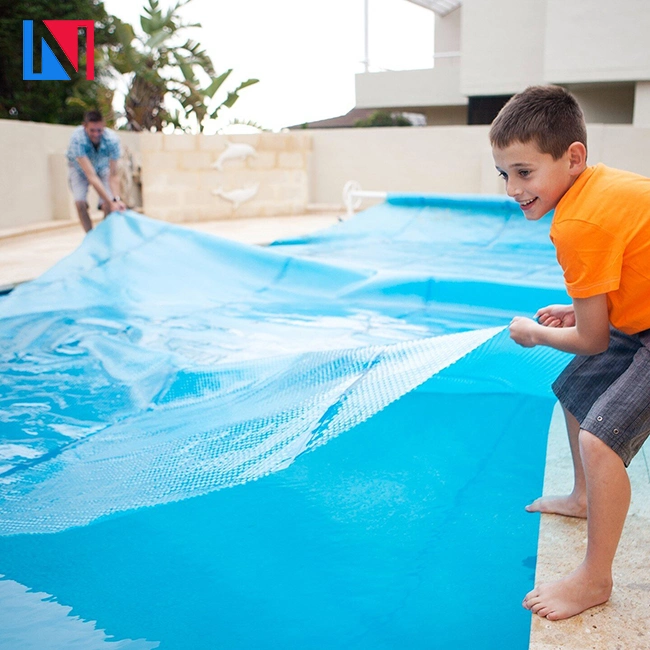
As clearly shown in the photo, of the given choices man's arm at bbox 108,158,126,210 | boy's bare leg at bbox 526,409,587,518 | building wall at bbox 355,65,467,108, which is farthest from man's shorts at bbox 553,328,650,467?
building wall at bbox 355,65,467,108

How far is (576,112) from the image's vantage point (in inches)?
57.1

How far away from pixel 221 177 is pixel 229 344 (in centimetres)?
782

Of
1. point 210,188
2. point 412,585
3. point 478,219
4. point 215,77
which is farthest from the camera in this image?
point 215,77

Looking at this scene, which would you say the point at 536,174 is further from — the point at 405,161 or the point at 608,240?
the point at 405,161

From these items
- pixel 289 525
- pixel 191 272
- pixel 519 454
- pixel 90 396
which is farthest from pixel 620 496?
pixel 191 272

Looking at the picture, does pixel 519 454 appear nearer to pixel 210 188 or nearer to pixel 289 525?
pixel 289 525

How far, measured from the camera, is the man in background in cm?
618

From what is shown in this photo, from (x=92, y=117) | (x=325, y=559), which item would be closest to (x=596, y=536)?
(x=325, y=559)

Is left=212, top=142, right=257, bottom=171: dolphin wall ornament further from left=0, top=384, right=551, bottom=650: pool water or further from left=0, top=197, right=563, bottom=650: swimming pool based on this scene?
left=0, top=384, right=551, bottom=650: pool water

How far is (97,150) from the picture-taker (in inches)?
256

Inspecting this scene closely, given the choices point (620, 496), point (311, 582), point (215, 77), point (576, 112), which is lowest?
point (311, 582)

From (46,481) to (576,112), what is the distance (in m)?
1.86

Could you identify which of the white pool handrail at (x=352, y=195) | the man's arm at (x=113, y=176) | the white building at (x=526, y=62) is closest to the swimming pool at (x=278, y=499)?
the man's arm at (x=113, y=176)

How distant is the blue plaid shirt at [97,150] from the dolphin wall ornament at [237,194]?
190 inches
